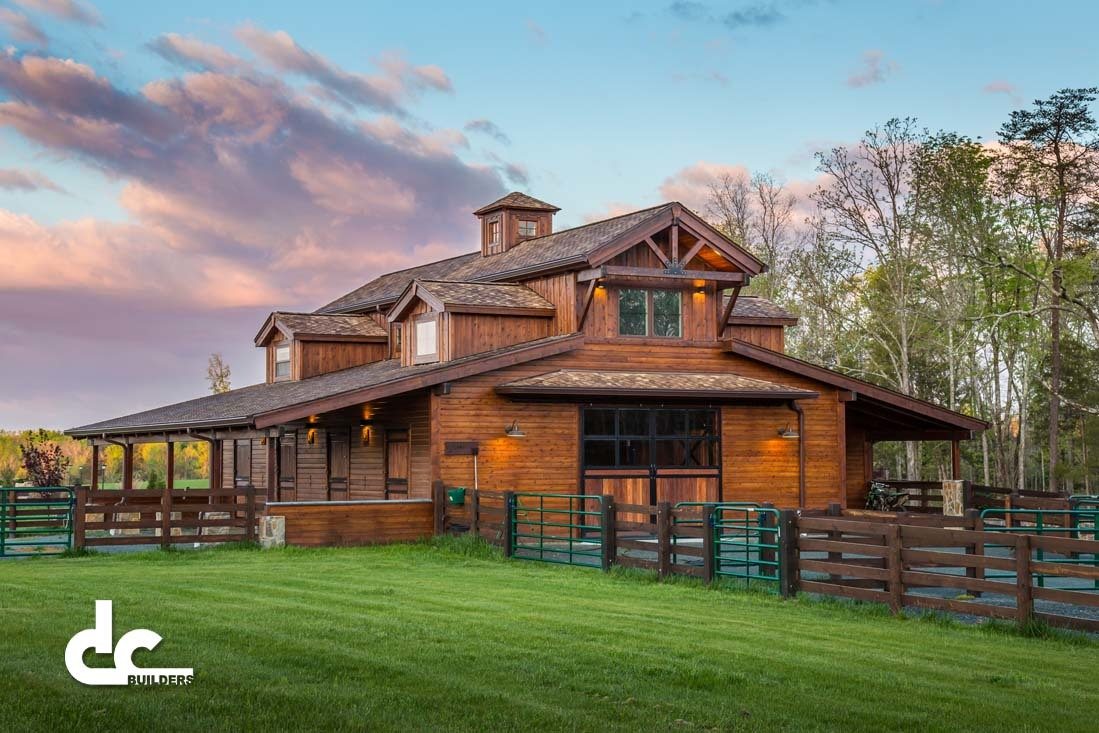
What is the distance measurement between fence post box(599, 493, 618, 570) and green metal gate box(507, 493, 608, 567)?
20 millimetres

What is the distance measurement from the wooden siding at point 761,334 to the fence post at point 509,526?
1376 cm

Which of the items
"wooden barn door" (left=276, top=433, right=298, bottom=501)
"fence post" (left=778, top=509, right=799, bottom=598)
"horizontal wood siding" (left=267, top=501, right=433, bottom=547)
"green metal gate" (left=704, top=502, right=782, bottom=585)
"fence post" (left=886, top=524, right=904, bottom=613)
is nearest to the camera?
"fence post" (left=886, top=524, right=904, bottom=613)

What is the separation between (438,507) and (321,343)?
484 inches

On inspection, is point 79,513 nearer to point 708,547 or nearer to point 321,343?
point 708,547

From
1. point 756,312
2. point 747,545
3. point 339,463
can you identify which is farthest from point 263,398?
point 747,545

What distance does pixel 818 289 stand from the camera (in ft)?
167

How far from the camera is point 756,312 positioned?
34.2 meters

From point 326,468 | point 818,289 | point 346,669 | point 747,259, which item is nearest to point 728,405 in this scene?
point 747,259

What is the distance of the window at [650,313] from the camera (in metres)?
28.8

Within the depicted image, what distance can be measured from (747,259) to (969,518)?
14.8m

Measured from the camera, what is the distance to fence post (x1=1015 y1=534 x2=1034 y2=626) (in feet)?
43.1

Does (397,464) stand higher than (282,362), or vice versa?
(282,362)

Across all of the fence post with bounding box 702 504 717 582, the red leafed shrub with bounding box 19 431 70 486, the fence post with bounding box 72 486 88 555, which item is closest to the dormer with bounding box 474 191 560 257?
the red leafed shrub with bounding box 19 431 70 486

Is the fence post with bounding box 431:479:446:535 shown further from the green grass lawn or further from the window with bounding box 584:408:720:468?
the green grass lawn
